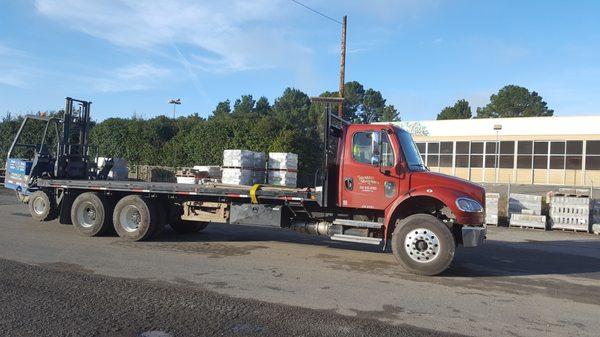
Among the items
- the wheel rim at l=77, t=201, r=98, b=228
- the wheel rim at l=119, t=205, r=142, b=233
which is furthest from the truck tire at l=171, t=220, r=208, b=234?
the wheel rim at l=77, t=201, r=98, b=228

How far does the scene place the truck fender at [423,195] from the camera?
830 centimetres

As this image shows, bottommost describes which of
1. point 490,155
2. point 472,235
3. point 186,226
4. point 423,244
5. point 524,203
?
point 186,226

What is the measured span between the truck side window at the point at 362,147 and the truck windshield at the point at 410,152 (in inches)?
21.9

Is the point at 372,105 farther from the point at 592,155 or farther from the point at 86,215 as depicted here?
the point at 86,215

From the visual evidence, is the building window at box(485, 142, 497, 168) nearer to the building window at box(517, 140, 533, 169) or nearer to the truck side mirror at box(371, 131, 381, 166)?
the building window at box(517, 140, 533, 169)

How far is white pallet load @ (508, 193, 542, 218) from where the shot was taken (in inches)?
675

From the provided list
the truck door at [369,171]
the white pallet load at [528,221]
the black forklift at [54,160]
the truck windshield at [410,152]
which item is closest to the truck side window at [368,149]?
the truck door at [369,171]

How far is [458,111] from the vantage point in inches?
3568

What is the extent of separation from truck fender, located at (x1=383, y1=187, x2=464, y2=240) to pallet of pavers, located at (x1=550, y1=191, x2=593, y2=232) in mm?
9904

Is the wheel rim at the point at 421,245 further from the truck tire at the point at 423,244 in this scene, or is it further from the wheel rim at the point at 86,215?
the wheel rim at the point at 86,215

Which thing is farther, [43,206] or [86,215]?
[43,206]

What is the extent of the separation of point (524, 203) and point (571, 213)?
1.54 metres

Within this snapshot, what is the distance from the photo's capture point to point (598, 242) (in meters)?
14.2

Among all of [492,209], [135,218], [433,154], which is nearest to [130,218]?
[135,218]
